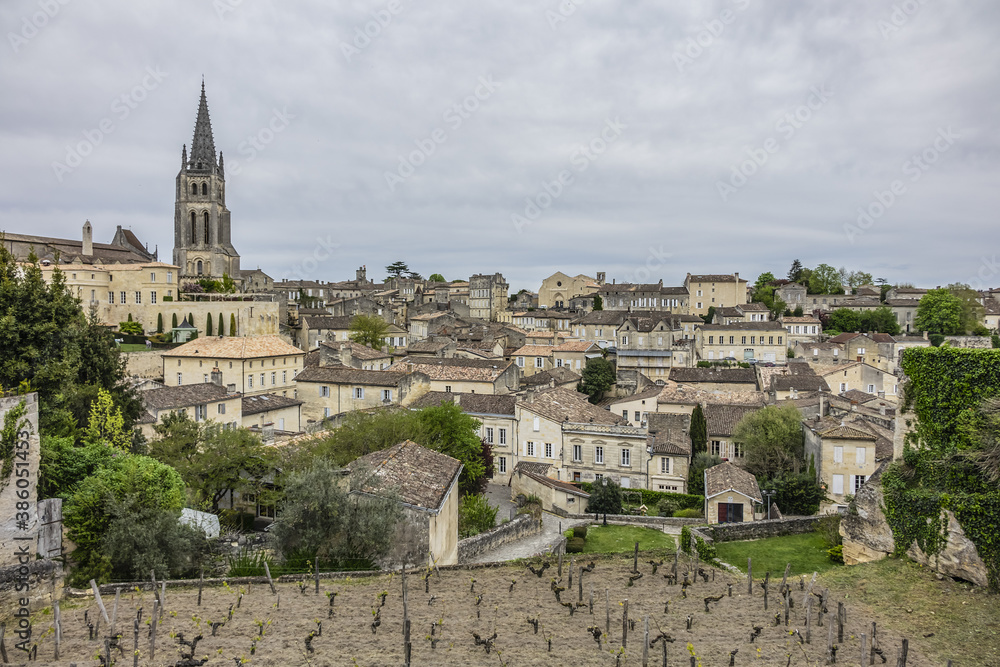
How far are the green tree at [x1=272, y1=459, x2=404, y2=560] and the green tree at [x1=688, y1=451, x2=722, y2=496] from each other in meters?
21.6

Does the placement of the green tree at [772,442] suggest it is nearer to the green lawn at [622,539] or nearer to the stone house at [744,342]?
the green lawn at [622,539]

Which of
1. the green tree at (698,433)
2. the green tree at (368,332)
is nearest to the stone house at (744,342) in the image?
the green tree at (698,433)

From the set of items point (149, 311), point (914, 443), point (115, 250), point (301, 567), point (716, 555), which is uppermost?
point (115, 250)

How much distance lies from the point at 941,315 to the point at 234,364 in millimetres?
69838

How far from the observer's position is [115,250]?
70.3m

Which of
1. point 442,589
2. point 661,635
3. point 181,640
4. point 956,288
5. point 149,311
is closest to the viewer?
point 181,640

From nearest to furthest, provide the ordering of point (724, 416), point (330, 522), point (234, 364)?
point (330, 522)
point (724, 416)
point (234, 364)

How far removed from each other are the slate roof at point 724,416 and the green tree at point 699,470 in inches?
102

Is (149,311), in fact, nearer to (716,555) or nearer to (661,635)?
(716,555)

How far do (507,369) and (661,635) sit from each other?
34048mm

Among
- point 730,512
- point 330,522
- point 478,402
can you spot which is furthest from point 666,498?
point 330,522

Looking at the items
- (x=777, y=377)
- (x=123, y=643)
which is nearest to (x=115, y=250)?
(x=777, y=377)

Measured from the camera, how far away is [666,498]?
30.6 m

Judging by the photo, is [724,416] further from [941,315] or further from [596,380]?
[941,315]
